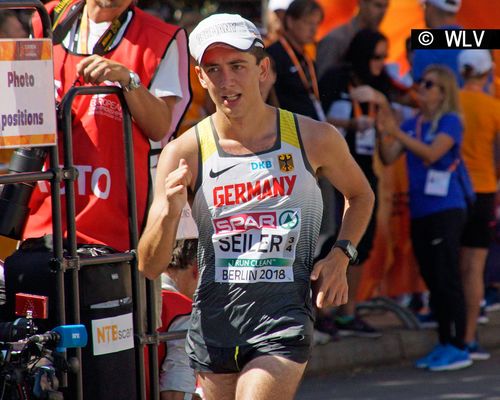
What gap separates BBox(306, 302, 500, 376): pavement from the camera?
9047 mm

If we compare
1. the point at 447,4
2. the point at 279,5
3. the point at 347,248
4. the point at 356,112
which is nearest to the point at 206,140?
the point at 347,248

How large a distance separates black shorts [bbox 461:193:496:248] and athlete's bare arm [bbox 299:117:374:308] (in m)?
4.94

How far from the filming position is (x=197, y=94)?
911cm

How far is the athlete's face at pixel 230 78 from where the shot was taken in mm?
4594

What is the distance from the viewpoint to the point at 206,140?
469cm

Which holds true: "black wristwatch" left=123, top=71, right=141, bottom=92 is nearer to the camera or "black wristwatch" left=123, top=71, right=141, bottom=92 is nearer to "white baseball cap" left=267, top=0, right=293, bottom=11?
the camera

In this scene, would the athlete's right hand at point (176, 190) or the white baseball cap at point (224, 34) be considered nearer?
the athlete's right hand at point (176, 190)

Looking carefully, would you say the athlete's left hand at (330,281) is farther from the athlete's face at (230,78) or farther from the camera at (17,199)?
the camera at (17,199)

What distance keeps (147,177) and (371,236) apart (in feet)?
13.7

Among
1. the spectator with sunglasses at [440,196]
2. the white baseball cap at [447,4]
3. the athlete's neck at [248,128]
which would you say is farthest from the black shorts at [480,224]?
the athlete's neck at [248,128]

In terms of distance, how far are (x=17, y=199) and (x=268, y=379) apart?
1.53 meters

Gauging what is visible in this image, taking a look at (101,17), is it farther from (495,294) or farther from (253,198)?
(495,294)

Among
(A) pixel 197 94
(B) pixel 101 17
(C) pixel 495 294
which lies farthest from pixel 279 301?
(C) pixel 495 294

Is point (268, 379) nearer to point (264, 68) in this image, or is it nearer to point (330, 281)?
point (330, 281)
